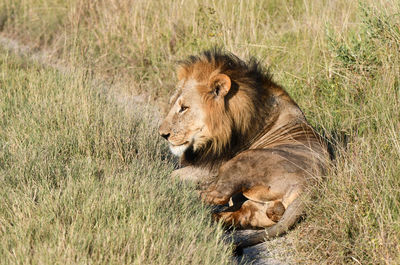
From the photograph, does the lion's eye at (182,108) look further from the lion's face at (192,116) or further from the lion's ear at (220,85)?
the lion's ear at (220,85)

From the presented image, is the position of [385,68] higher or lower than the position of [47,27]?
higher

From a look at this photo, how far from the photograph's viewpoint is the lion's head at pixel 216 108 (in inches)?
160

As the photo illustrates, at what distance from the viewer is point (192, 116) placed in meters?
4.13

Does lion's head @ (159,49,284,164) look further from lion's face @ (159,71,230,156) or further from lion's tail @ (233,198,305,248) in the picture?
lion's tail @ (233,198,305,248)

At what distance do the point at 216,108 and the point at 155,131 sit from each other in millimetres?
980

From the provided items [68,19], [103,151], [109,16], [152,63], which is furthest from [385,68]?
[68,19]

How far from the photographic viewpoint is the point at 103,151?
423 centimetres

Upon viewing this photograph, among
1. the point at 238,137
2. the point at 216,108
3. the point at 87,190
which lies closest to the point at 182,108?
the point at 216,108

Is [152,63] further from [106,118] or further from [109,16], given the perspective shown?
[106,118]

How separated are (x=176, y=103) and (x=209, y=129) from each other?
0.33 m

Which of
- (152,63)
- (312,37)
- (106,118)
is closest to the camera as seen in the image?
(106,118)

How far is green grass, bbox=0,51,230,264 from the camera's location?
109 inches

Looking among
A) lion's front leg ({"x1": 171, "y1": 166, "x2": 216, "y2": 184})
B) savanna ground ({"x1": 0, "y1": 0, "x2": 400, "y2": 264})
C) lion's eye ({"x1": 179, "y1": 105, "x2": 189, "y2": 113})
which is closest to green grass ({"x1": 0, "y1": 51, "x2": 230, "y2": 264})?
savanna ground ({"x1": 0, "y1": 0, "x2": 400, "y2": 264})

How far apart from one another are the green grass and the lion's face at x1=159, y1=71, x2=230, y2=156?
0.76 feet
